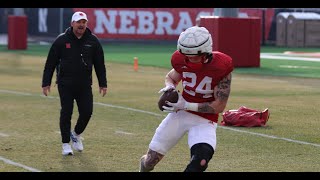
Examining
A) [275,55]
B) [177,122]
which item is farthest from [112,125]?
[275,55]

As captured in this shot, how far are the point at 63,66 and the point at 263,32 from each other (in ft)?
117

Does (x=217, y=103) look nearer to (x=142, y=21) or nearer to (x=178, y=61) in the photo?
(x=178, y=61)

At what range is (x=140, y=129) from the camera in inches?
539

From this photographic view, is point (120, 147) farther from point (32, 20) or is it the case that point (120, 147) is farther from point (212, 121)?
point (32, 20)

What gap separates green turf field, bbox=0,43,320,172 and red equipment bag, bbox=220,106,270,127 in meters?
0.18

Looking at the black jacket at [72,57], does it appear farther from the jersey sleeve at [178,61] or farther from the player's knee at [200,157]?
the player's knee at [200,157]

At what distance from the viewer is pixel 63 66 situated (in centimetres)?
1141

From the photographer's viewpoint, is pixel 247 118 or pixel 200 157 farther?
pixel 247 118

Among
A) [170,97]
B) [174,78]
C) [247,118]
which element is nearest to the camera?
[170,97]

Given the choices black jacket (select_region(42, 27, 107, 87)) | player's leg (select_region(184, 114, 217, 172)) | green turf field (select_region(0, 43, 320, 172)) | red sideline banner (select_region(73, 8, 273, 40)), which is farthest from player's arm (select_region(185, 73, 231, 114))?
red sideline banner (select_region(73, 8, 273, 40))

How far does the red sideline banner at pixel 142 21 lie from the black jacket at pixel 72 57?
34213 millimetres

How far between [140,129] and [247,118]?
179cm

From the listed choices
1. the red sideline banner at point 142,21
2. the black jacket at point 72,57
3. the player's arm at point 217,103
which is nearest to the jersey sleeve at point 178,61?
the player's arm at point 217,103

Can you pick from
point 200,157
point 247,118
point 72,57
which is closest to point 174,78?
point 200,157
